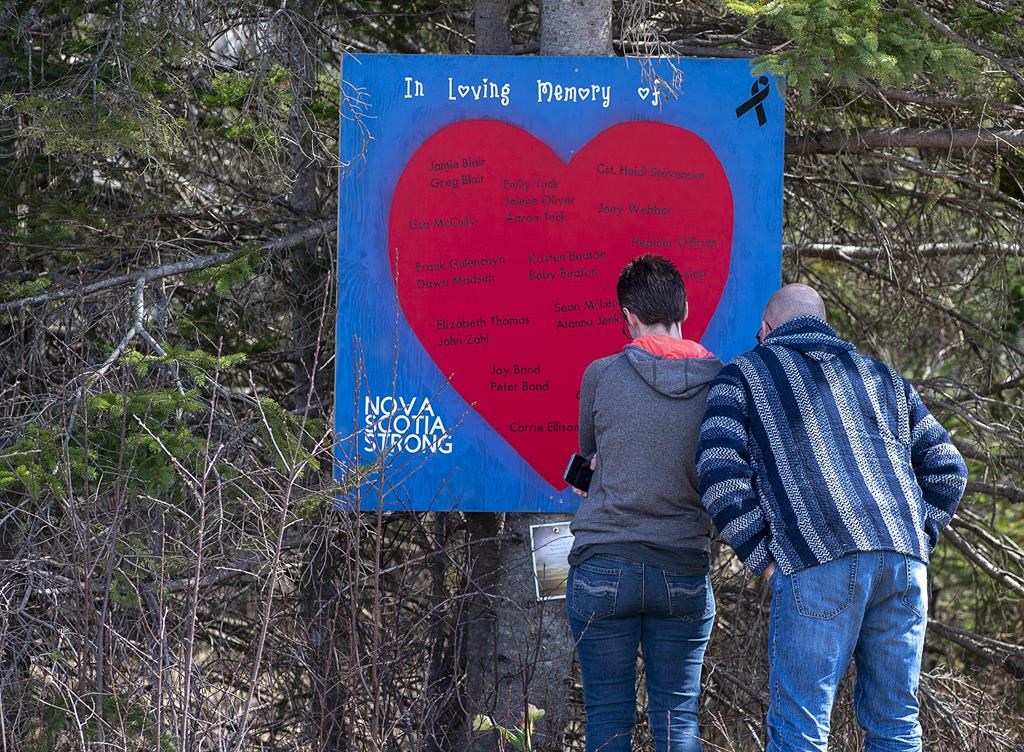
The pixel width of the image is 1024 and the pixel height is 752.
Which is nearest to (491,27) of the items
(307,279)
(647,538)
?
(307,279)

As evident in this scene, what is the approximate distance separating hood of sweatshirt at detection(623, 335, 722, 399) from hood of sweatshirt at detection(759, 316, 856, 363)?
0.19m

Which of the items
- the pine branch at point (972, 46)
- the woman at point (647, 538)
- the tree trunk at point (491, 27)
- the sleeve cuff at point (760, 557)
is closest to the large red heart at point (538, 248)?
the tree trunk at point (491, 27)

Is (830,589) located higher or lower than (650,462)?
lower

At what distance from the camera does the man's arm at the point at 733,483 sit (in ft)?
9.93

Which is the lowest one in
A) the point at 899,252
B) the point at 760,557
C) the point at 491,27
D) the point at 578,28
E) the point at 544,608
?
the point at 544,608

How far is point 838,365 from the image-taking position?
314cm

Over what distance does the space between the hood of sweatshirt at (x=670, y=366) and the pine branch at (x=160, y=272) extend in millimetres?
2016

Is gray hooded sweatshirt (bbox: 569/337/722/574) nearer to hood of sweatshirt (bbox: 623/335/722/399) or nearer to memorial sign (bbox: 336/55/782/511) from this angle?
hood of sweatshirt (bbox: 623/335/722/399)

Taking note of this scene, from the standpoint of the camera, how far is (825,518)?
118 inches

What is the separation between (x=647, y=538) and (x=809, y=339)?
70 cm

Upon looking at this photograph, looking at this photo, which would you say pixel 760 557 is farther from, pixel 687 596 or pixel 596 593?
pixel 596 593

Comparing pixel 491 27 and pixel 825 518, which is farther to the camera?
pixel 491 27

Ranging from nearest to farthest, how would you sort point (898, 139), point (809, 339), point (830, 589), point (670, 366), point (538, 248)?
point (830, 589), point (809, 339), point (670, 366), point (538, 248), point (898, 139)

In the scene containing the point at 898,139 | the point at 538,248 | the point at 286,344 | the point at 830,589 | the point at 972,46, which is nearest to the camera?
the point at 830,589
